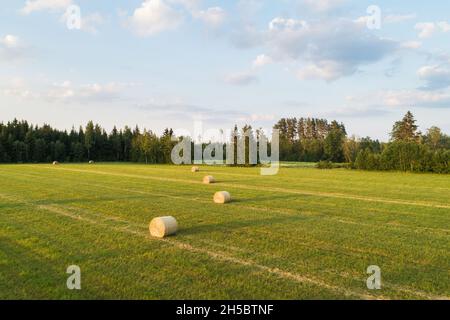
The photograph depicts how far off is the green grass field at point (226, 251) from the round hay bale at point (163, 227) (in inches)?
10.0

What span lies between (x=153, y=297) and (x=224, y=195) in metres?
9.80

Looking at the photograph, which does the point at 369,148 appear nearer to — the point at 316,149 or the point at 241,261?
the point at 316,149

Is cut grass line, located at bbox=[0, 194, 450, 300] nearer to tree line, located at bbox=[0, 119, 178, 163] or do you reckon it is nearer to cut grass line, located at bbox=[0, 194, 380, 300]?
cut grass line, located at bbox=[0, 194, 380, 300]

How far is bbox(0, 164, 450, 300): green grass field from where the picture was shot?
5.88 metres

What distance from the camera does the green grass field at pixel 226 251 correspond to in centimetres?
588

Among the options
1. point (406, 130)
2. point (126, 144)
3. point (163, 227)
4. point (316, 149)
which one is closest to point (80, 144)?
point (126, 144)

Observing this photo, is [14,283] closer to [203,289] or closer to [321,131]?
[203,289]

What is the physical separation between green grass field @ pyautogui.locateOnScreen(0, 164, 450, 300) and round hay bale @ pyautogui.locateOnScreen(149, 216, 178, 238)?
0.25 meters

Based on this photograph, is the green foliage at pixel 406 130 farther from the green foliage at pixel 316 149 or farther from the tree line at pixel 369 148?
the green foliage at pixel 316 149

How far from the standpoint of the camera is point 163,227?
9.20 m

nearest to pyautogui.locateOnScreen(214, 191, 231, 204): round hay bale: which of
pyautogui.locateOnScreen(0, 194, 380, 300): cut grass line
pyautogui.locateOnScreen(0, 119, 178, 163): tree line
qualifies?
pyautogui.locateOnScreen(0, 194, 380, 300): cut grass line

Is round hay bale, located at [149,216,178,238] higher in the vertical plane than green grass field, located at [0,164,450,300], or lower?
higher
